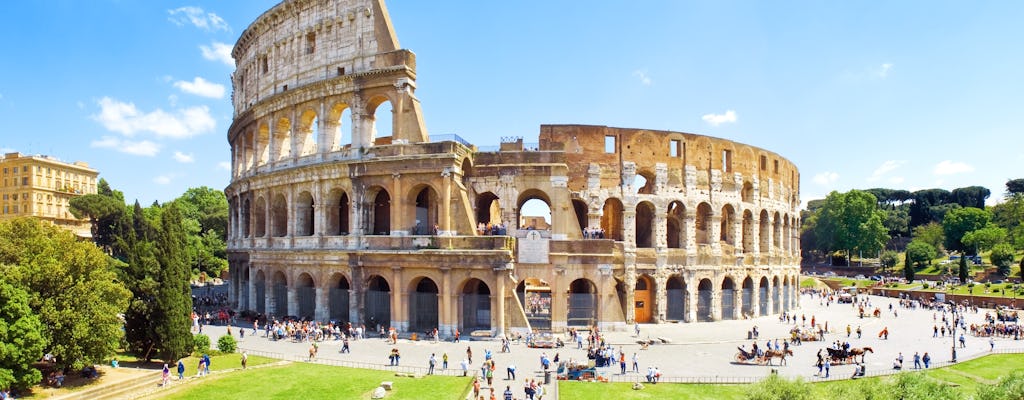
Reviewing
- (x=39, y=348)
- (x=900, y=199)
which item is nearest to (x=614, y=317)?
(x=39, y=348)

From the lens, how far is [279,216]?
38.9 metres

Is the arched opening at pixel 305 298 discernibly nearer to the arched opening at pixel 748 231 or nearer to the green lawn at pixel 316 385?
the green lawn at pixel 316 385

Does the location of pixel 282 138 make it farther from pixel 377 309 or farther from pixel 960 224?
pixel 960 224

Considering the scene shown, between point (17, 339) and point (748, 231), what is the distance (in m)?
38.9

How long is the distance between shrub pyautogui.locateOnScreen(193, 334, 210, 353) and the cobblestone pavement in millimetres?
2297

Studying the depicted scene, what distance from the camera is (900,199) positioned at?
110 m

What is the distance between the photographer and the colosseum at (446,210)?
31.5 meters

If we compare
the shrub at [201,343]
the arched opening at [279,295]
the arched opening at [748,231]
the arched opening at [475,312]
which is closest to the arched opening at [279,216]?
the arched opening at [279,295]

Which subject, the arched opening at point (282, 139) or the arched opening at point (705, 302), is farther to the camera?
the arched opening at point (705, 302)

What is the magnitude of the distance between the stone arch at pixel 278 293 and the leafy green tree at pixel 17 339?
18012 millimetres

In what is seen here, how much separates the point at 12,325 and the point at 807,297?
5837 centimetres

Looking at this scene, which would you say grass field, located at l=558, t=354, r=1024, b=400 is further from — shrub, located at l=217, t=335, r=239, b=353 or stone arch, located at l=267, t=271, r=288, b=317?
stone arch, located at l=267, t=271, r=288, b=317

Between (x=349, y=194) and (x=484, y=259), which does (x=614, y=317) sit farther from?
(x=349, y=194)

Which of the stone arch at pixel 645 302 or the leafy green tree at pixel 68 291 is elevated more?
the leafy green tree at pixel 68 291
